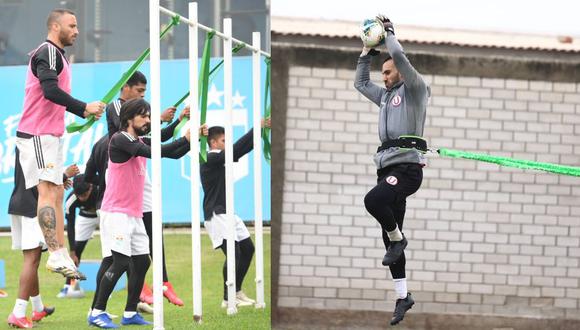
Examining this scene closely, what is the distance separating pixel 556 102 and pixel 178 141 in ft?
5.17

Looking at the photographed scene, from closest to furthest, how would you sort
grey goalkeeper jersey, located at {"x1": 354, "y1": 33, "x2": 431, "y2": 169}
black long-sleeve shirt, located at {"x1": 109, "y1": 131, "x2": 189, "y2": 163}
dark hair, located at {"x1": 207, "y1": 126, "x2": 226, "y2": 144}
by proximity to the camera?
1. grey goalkeeper jersey, located at {"x1": 354, "y1": 33, "x2": 431, "y2": 169}
2. black long-sleeve shirt, located at {"x1": 109, "y1": 131, "x2": 189, "y2": 163}
3. dark hair, located at {"x1": 207, "y1": 126, "x2": 226, "y2": 144}

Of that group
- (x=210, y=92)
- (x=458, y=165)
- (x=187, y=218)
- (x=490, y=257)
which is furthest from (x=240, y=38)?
(x=490, y=257)

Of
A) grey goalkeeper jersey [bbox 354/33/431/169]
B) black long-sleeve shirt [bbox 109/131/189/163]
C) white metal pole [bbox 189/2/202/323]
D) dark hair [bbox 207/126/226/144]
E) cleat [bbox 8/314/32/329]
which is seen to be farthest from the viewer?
dark hair [bbox 207/126/226/144]

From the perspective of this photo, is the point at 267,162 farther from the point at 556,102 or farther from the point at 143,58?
the point at 556,102

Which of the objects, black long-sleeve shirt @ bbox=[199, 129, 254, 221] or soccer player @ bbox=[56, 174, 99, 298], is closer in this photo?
soccer player @ bbox=[56, 174, 99, 298]

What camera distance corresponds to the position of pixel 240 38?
176 inches

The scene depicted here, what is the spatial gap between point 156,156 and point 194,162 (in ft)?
0.87

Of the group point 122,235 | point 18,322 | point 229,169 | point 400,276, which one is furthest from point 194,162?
point 400,276


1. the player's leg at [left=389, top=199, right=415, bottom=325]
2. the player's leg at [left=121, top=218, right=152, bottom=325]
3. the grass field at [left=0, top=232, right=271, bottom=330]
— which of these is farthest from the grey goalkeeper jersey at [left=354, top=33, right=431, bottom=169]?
the player's leg at [left=121, top=218, right=152, bottom=325]

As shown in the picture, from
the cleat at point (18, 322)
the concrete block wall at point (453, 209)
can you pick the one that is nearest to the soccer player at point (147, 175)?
the cleat at point (18, 322)

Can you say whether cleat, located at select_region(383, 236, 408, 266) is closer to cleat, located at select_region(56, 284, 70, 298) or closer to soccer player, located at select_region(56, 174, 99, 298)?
soccer player, located at select_region(56, 174, 99, 298)

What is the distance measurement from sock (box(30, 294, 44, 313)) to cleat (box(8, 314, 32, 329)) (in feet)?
0.22

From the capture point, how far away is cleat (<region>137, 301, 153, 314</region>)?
4434 mm

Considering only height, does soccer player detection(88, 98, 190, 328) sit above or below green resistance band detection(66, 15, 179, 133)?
below
